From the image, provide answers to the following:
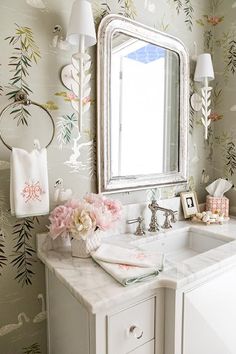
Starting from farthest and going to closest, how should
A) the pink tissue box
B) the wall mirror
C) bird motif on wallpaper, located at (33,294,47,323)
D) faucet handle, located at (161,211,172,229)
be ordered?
the pink tissue box → faucet handle, located at (161,211,172,229) → the wall mirror → bird motif on wallpaper, located at (33,294,47,323)

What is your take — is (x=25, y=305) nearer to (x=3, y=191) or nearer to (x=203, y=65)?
(x=3, y=191)

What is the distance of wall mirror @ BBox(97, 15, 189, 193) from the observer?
1352mm

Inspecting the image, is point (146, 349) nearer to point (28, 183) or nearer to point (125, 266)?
point (125, 266)

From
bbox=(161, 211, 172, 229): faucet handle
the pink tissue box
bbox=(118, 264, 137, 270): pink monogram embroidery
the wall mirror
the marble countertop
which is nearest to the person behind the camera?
the marble countertop

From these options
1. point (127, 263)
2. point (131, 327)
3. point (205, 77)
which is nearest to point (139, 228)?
point (127, 263)

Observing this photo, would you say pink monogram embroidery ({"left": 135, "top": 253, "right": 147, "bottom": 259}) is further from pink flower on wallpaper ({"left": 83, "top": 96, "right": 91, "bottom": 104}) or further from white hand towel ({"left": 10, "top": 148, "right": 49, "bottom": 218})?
pink flower on wallpaper ({"left": 83, "top": 96, "right": 91, "bottom": 104})

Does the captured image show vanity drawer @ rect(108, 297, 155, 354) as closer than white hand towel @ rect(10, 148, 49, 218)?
Yes

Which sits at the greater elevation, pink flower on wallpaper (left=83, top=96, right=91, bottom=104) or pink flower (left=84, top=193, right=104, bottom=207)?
pink flower on wallpaper (left=83, top=96, right=91, bottom=104)

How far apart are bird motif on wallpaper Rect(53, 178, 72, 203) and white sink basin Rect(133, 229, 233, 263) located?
1.48 feet

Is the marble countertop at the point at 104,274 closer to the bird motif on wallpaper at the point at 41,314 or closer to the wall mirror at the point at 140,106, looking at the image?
the bird motif on wallpaper at the point at 41,314

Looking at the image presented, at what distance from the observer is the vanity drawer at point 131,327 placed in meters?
0.88

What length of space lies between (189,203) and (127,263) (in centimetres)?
87

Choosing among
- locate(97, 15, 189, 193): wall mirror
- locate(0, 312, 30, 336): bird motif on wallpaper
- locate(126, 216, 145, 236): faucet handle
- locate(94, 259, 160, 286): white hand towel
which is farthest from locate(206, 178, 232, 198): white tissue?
locate(0, 312, 30, 336): bird motif on wallpaper

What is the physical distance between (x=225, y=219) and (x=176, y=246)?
0.40 m
